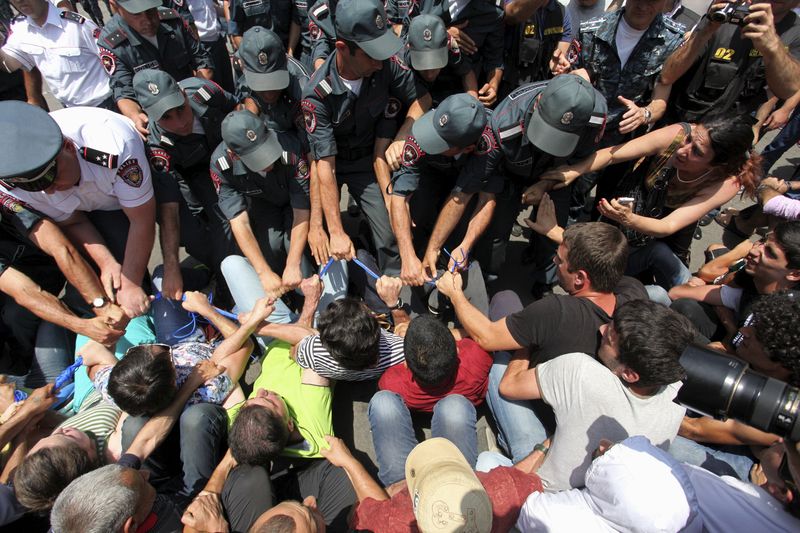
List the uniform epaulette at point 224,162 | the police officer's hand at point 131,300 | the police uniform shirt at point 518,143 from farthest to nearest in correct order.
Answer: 1. the uniform epaulette at point 224,162
2. the police officer's hand at point 131,300
3. the police uniform shirt at point 518,143

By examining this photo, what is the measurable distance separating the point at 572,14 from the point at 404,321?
143 inches

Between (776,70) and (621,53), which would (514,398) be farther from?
(776,70)

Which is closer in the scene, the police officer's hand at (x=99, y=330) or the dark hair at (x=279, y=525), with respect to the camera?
the dark hair at (x=279, y=525)

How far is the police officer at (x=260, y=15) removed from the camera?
434 cm

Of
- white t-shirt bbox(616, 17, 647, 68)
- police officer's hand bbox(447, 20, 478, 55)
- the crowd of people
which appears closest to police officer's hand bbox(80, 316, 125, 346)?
the crowd of people

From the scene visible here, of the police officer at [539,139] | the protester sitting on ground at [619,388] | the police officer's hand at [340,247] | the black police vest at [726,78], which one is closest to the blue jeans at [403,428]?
the protester sitting on ground at [619,388]

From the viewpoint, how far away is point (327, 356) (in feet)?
8.23

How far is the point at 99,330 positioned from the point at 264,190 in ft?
4.58

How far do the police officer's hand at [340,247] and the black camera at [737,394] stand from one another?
2.16 m

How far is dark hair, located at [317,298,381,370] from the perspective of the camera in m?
2.37

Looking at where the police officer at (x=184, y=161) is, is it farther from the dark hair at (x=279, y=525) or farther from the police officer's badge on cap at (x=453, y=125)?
the dark hair at (x=279, y=525)

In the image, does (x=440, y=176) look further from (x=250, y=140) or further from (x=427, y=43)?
(x=250, y=140)

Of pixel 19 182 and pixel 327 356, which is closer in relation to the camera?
pixel 19 182

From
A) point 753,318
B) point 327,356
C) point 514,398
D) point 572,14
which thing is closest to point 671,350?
point 753,318
